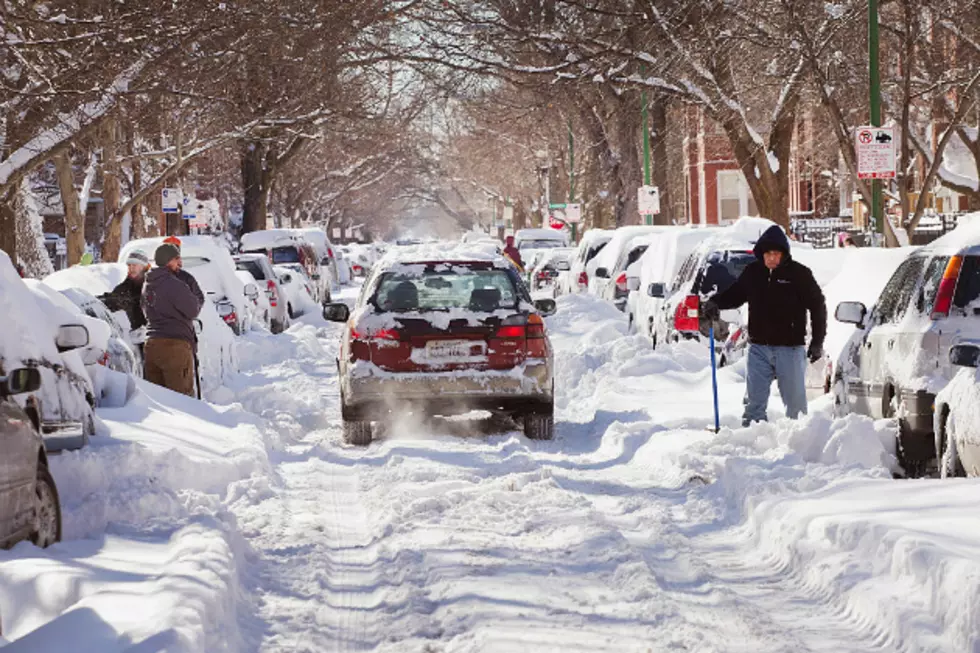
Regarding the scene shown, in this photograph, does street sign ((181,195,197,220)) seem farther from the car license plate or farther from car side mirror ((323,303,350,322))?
the car license plate

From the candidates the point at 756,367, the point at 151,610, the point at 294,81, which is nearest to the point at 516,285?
the point at 756,367

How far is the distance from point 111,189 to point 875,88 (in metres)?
21.8

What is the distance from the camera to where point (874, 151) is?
21.1 metres

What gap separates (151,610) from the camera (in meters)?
6.14

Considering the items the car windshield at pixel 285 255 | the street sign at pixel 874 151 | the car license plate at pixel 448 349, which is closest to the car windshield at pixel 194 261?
the street sign at pixel 874 151

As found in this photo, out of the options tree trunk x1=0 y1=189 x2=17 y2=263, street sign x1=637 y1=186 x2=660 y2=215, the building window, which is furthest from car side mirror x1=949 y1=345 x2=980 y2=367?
the building window

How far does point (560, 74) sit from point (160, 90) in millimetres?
10921

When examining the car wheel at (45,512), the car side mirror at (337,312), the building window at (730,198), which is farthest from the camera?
the building window at (730,198)

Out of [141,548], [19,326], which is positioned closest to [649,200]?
[19,326]

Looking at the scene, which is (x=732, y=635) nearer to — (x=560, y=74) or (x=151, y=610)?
(x=151, y=610)

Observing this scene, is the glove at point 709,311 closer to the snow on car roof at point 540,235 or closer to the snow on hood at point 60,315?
the snow on hood at point 60,315

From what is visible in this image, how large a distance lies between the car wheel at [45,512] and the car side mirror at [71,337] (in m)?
1.77

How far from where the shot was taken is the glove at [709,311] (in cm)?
1226

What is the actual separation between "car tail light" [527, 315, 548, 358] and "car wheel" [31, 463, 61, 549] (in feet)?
19.3
